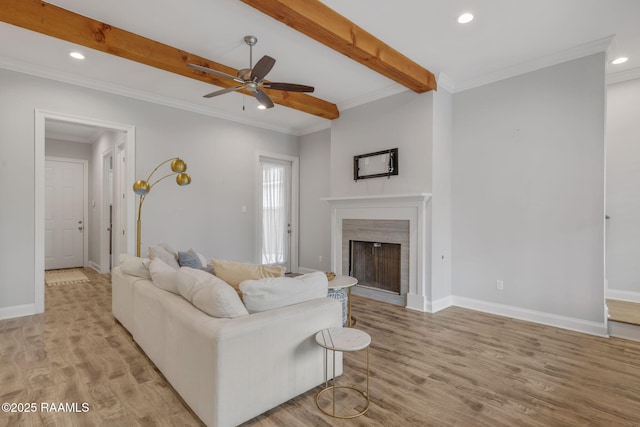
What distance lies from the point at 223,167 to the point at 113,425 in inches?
159

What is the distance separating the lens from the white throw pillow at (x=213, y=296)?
6.11 feet

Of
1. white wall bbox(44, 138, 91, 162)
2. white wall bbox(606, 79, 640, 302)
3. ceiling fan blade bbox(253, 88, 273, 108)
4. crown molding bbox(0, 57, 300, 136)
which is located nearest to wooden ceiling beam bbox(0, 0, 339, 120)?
ceiling fan blade bbox(253, 88, 273, 108)

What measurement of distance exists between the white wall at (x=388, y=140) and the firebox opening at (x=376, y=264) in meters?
0.77

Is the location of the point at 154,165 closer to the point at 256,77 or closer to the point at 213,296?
the point at 256,77

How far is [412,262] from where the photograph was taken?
13.5 feet

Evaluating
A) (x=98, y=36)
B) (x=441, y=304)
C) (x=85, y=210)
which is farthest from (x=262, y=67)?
(x=85, y=210)

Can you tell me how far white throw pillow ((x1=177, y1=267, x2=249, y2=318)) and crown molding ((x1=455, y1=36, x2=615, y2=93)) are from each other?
12.6 ft

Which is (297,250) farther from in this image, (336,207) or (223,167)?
(223,167)

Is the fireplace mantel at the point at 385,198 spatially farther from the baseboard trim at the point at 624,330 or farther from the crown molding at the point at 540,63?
the baseboard trim at the point at 624,330

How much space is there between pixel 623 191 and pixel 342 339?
13.4 feet

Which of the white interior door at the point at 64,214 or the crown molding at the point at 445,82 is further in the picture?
the white interior door at the point at 64,214

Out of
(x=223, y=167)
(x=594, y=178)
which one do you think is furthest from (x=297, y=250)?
(x=594, y=178)

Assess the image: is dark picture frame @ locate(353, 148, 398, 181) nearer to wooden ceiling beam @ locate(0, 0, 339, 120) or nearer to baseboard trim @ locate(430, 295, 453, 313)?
baseboard trim @ locate(430, 295, 453, 313)

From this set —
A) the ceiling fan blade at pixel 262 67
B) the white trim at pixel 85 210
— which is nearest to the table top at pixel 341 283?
the ceiling fan blade at pixel 262 67
